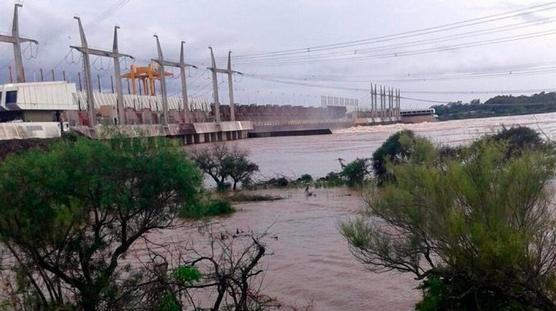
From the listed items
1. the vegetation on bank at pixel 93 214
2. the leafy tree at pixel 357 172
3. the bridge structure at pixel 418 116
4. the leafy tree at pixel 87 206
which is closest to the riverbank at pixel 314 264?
the vegetation on bank at pixel 93 214

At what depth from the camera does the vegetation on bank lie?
7.21 m

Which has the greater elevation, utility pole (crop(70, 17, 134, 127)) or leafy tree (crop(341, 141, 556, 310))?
utility pole (crop(70, 17, 134, 127))

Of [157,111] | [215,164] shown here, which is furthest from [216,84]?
[215,164]

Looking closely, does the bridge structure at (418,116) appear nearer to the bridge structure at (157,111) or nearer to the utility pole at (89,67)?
the bridge structure at (157,111)

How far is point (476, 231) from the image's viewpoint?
676cm

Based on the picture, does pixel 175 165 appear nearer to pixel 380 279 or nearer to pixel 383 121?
pixel 380 279

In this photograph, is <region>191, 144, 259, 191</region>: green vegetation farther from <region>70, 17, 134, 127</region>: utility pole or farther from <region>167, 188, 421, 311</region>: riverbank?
<region>70, 17, 134, 127</region>: utility pole

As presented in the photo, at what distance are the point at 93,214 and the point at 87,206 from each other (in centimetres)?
36

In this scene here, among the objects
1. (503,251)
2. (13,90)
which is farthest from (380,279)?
(13,90)

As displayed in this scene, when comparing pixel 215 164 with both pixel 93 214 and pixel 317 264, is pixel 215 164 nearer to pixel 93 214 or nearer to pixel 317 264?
pixel 317 264

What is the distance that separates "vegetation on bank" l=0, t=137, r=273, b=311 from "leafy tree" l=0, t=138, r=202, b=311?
0.01 m

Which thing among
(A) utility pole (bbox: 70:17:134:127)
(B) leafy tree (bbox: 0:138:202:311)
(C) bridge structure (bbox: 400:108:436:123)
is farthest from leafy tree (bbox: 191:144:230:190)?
(C) bridge structure (bbox: 400:108:436:123)

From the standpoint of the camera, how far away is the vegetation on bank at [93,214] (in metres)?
7.21

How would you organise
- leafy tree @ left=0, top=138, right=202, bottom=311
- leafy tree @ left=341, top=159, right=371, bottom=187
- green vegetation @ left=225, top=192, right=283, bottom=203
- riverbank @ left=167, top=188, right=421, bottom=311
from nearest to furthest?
leafy tree @ left=0, top=138, right=202, bottom=311
riverbank @ left=167, top=188, right=421, bottom=311
green vegetation @ left=225, top=192, right=283, bottom=203
leafy tree @ left=341, top=159, right=371, bottom=187
